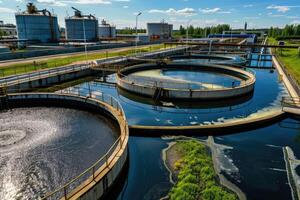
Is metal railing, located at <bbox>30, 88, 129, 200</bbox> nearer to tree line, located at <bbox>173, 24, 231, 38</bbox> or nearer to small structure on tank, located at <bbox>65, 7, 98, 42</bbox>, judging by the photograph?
small structure on tank, located at <bbox>65, 7, 98, 42</bbox>

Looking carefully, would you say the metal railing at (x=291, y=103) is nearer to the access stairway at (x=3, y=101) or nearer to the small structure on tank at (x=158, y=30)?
the access stairway at (x=3, y=101)

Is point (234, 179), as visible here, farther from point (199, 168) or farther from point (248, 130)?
point (248, 130)

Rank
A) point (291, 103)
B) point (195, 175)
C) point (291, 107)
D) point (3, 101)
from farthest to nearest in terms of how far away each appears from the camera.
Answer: point (3, 101), point (291, 103), point (291, 107), point (195, 175)

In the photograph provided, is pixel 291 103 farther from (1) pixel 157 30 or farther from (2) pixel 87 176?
(1) pixel 157 30

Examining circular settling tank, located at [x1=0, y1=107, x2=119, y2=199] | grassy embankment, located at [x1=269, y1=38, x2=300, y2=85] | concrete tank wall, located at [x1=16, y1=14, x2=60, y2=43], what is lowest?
circular settling tank, located at [x1=0, y1=107, x2=119, y2=199]

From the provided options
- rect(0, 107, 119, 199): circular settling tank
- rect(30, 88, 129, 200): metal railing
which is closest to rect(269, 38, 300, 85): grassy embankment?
rect(0, 107, 119, 199): circular settling tank

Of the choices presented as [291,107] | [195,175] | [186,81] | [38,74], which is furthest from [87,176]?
[186,81]
